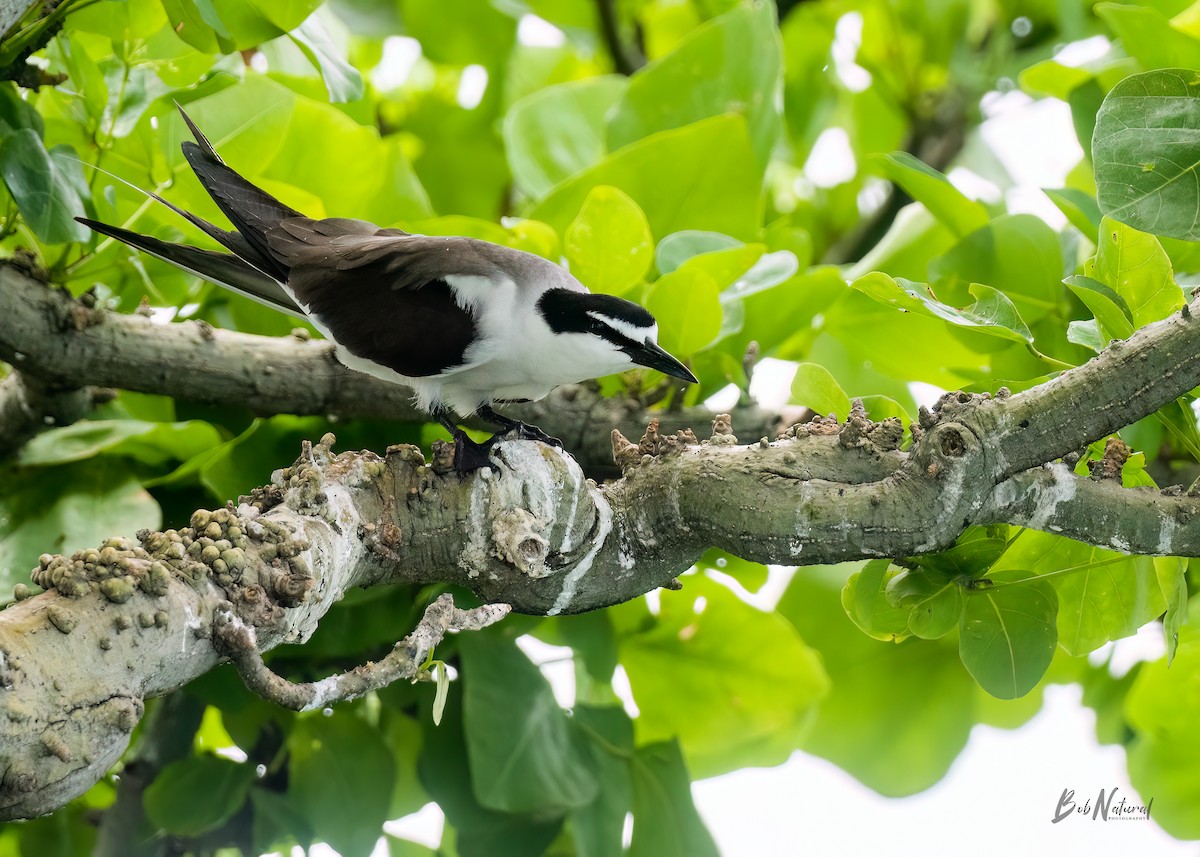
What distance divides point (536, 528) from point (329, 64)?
48cm

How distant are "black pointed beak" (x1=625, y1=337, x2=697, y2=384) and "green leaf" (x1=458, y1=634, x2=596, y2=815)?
12.1 inches

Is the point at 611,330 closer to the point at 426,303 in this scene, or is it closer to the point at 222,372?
the point at 426,303

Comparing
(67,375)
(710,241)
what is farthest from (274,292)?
(710,241)

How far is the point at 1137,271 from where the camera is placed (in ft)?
2.52

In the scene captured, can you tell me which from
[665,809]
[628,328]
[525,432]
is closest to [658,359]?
[628,328]

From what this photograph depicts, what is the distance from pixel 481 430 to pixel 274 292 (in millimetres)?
241

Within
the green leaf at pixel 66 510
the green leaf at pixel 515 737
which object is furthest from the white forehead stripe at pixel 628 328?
the green leaf at pixel 66 510

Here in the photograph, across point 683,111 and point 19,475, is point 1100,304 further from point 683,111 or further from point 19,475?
point 19,475

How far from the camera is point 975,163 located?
184 cm

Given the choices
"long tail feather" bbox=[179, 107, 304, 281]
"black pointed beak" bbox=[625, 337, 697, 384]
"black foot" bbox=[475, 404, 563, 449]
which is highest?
"long tail feather" bbox=[179, 107, 304, 281]

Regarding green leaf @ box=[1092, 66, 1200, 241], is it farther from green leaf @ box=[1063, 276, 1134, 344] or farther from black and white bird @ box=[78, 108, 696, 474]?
black and white bird @ box=[78, 108, 696, 474]

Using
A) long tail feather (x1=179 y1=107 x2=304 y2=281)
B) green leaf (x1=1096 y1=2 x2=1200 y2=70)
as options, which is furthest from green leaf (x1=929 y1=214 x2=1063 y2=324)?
long tail feather (x1=179 y1=107 x2=304 y2=281)

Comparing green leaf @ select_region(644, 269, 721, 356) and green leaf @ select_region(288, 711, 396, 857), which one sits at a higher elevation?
green leaf @ select_region(644, 269, 721, 356)

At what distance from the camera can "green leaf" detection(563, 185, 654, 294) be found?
3.26 feet
